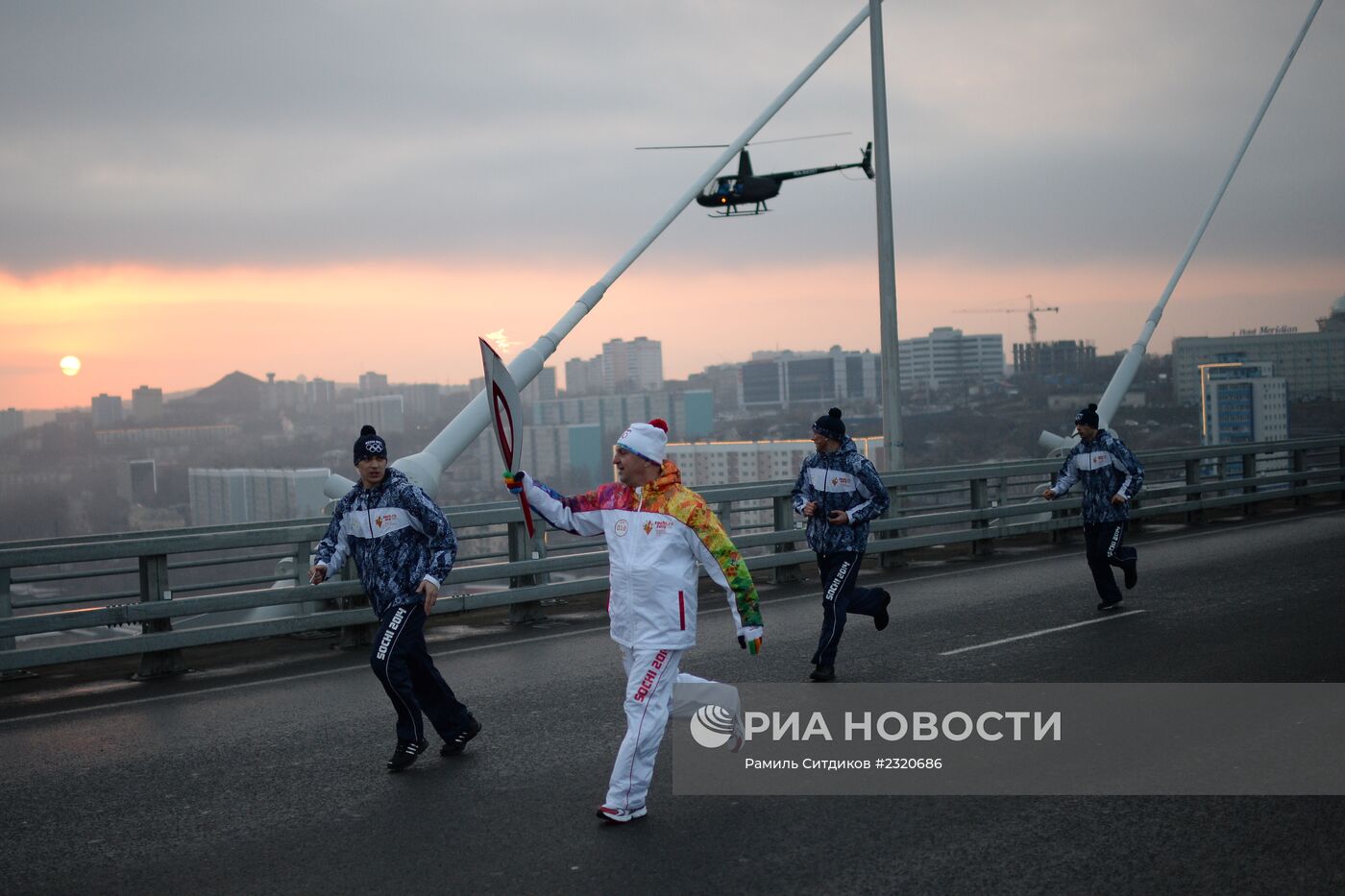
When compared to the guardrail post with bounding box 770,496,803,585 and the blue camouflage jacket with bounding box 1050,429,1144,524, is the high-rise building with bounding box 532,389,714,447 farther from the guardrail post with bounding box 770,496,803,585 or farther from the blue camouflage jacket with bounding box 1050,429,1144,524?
the blue camouflage jacket with bounding box 1050,429,1144,524

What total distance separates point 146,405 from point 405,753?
26.9m

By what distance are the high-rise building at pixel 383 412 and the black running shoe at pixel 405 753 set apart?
1415cm

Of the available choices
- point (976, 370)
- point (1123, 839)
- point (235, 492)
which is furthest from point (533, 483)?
point (976, 370)

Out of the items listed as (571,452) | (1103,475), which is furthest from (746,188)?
(1103,475)

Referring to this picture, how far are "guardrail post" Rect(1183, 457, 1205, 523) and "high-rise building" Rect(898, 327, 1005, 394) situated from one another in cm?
524

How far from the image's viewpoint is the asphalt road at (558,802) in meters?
5.30

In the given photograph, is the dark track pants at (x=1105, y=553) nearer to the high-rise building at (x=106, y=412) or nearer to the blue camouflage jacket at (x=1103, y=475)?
the blue camouflage jacket at (x=1103, y=475)

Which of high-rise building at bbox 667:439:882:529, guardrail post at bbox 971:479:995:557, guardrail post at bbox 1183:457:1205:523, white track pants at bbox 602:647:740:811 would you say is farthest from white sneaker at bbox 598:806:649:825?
guardrail post at bbox 1183:457:1205:523

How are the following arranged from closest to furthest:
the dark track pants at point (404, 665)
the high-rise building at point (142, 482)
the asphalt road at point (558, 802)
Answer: the asphalt road at point (558, 802) < the dark track pants at point (404, 665) < the high-rise building at point (142, 482)

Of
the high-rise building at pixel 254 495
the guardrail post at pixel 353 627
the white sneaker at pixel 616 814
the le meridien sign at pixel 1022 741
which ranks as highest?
the high-rise building at pixel 254 495

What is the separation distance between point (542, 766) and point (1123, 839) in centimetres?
312

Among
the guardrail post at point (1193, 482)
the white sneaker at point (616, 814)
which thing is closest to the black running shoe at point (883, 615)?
the white sneaker at point (616, 814)

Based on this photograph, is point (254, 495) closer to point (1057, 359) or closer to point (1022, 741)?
point (1022, 741)

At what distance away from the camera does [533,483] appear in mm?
6246
